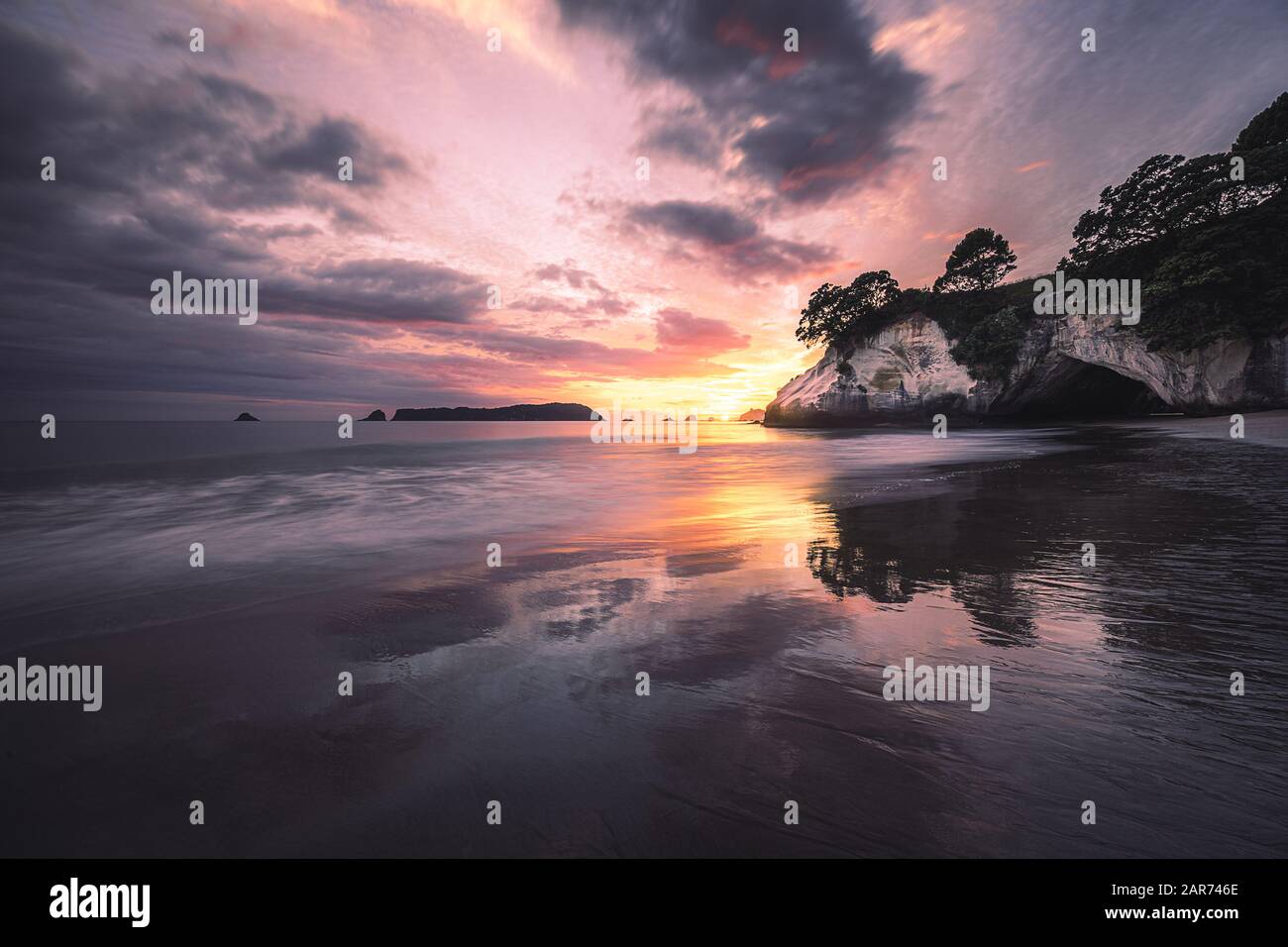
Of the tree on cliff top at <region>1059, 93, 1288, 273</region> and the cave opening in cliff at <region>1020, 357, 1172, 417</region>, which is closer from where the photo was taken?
the tree on cliff top at <region>1059, 93, 1288, 273</region>

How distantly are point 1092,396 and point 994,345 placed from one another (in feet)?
53.4

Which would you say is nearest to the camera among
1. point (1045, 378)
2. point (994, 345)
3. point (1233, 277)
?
point (1233, 277)

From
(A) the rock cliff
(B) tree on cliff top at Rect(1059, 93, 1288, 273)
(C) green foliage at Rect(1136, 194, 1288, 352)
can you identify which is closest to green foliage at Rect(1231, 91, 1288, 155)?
(B) tree on cliff top at Rect(1059, 93, 1288, 273)

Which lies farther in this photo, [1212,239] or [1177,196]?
[1177,196]

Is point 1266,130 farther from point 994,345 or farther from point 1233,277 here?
point 994,345

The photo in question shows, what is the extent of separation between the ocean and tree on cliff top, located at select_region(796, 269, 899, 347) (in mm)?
53118

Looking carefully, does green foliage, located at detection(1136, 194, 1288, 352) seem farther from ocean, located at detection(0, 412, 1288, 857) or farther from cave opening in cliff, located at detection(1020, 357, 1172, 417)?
ocean, located at detection(0, 412, 1288, 857)

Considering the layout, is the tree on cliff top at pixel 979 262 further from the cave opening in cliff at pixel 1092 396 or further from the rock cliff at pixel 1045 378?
the cave opening in cliff at pixel 1092 396

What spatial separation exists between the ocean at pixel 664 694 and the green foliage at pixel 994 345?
40.9 meters

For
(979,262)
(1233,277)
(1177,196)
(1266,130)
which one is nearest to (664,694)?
(1233,277)

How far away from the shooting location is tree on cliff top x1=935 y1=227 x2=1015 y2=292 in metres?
48.5

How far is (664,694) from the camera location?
312 cm

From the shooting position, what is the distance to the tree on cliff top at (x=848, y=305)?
54.9 metres
